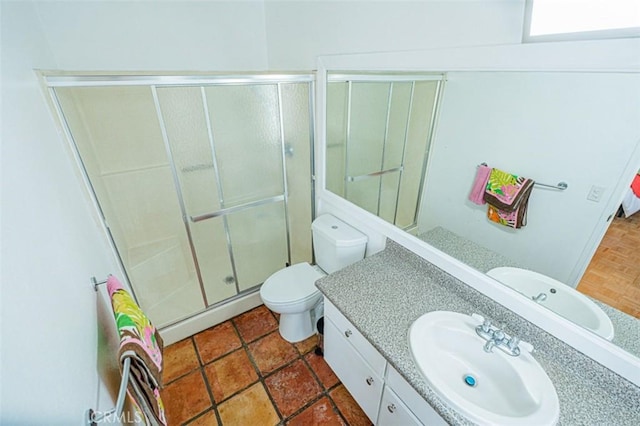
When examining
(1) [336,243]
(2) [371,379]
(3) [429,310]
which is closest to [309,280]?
(1) [336,243]

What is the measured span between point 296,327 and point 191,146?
1.40m

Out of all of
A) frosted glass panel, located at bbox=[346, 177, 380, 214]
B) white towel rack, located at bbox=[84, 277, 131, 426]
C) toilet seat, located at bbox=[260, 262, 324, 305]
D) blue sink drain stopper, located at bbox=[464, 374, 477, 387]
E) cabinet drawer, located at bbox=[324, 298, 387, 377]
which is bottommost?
toilet seat, located at bbox=[260, 262, 324, 305]

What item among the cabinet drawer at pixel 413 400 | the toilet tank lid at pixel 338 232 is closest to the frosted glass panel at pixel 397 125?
the toilet tank lid at pixel 338 232

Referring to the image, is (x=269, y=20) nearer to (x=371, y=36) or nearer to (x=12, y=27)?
(x=371, y=36)

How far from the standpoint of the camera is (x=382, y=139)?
5.79ft

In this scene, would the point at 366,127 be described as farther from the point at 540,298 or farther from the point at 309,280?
the point at 540,298

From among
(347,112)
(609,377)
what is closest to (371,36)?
(347,112)

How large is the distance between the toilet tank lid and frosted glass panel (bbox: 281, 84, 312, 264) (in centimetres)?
36

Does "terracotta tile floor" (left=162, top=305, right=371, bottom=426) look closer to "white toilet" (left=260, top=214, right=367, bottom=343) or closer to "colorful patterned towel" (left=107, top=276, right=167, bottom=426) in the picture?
"white toilet" (left=260, top=214, right=367, bottom=343)

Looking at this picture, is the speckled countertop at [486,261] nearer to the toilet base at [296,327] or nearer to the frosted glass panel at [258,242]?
the toilet base at [296,327]

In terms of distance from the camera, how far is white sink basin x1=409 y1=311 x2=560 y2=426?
0.82m

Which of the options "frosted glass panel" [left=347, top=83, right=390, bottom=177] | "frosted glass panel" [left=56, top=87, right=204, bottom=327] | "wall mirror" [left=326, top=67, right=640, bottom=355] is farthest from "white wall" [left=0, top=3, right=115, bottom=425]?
"frosted glass panel" [left=347, top=83, right=390, bottom=177]

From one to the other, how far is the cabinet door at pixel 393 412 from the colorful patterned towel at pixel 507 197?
0.86 m

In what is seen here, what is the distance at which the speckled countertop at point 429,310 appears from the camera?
834 mm
